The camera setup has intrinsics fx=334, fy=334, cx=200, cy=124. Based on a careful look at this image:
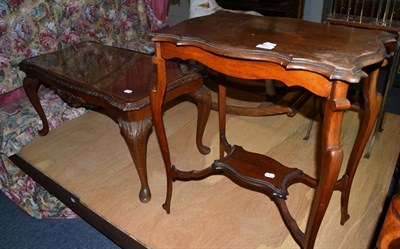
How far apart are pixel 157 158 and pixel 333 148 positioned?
116cm

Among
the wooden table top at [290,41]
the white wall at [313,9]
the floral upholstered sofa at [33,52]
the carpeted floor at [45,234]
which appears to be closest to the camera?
the wooden table top at [290,41]

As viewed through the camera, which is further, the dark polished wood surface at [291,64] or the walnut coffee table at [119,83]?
the walnut coffee table at [119,83]

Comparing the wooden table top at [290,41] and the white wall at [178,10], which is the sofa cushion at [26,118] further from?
the white wall at [178,10]

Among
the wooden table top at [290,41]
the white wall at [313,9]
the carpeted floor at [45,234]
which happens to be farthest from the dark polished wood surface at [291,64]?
the white wall at [313,9]

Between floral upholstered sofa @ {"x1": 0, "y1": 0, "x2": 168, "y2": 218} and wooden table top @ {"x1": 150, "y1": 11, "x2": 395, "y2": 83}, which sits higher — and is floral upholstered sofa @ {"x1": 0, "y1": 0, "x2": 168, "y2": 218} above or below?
below

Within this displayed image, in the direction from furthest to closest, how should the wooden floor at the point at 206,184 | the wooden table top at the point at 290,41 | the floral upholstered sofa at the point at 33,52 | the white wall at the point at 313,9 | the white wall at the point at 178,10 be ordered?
1. the white wall at the point at 178,10
2. the white wall at the point at 313,9
3. the floral upholstered sofa at the point at 33,52
4. the wooden floor at the point at 206,184
5. the wooden table top at the point at 290,41

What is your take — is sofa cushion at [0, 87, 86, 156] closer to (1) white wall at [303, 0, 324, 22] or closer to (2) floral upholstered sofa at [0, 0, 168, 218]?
(2) floral upholstered sofa at [0, 0, 168, 218]

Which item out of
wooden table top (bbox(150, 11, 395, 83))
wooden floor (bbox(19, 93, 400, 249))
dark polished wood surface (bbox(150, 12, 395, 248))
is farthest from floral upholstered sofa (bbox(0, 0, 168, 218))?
wooden table top (bbox(150, 11, 395, 83))

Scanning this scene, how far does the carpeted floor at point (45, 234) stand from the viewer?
1601 millimetres

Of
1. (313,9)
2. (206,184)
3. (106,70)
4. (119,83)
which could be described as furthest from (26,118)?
(313,9)

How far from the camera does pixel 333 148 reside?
0.87m

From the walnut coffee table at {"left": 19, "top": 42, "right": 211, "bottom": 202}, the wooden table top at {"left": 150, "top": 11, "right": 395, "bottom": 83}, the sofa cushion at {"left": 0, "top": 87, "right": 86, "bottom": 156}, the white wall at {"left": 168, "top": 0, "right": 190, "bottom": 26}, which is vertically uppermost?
the wooden table top at {"left": 150, "top": 11, "right": 395, "bottom": 83}

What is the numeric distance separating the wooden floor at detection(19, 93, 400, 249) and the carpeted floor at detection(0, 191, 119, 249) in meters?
0.22

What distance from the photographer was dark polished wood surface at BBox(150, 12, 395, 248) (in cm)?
84
